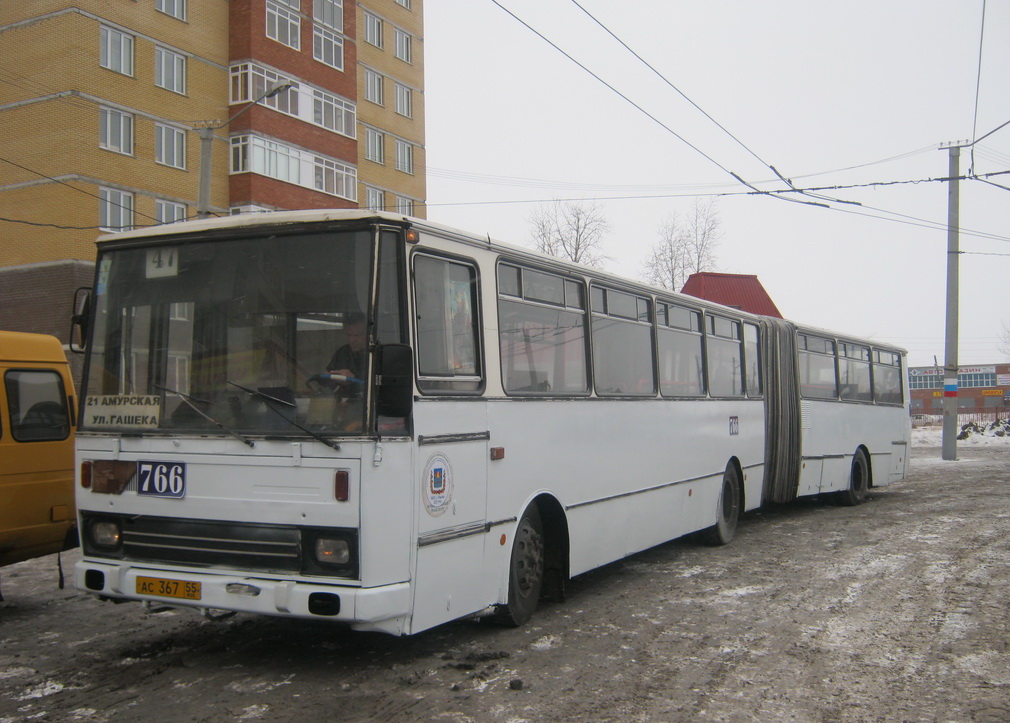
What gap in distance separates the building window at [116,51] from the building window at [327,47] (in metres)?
7.34

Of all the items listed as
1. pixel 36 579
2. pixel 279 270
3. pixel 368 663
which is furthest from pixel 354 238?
pixel 36 579

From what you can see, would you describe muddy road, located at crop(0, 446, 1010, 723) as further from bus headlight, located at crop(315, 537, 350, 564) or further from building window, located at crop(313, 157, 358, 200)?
building window, located at crop(313, 157, 358, 200)

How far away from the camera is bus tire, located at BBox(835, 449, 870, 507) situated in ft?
56.5

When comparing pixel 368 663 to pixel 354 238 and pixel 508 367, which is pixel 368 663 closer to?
pixel 508 367

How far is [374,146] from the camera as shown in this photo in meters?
42.3

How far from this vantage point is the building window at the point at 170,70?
30981 mm

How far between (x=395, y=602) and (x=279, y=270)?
7.10 ft

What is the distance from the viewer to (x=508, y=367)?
731cm

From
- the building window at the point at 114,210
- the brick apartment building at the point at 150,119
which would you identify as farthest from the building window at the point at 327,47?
the building window at the point at 114,210

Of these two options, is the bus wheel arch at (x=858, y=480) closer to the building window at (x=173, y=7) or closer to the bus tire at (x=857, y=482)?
the bus tire at (x=857, y=482)

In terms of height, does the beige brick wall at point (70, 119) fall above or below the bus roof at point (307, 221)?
above

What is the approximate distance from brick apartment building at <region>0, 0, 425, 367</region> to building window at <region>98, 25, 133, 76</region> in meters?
0.04

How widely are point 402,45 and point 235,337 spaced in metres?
40.7

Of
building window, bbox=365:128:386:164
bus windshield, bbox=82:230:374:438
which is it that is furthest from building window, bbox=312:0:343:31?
bus windshield, bbox=82:230:374:438
